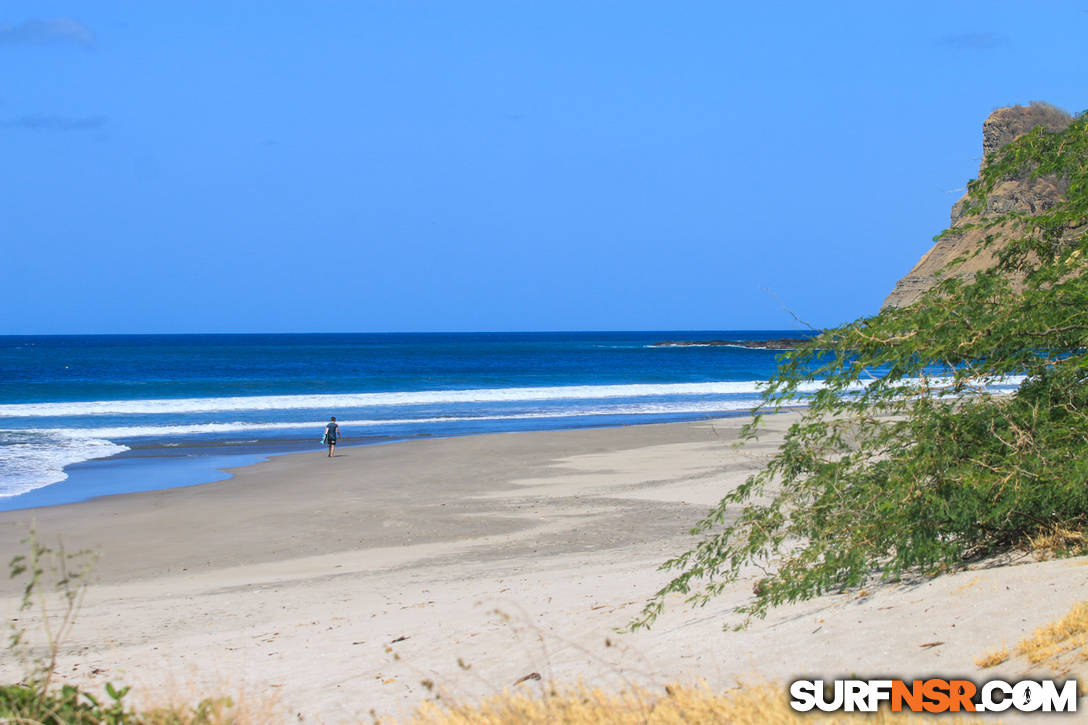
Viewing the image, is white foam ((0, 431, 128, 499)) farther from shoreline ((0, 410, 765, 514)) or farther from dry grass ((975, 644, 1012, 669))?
dry grass ((975, 644, 1012, 669))

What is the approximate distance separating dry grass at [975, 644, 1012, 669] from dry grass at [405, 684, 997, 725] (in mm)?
701

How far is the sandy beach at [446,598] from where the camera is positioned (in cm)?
556

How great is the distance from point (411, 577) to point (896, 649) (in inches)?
243

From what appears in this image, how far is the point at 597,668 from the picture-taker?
5914mm

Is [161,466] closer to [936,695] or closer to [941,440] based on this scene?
[941,440]

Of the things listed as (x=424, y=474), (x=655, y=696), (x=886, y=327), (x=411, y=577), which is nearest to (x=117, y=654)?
(x=411, y=577)

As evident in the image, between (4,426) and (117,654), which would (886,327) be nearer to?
(117,654)

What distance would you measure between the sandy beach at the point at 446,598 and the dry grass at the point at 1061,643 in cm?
12

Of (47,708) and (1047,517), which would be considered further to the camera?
(1047,517)

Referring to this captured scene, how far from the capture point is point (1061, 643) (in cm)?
466

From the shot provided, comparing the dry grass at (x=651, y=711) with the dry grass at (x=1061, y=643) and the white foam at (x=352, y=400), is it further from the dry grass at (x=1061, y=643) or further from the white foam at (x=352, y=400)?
the white foam at (x=352, y=400)

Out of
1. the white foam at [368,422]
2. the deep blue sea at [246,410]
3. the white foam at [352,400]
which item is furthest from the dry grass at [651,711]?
the white foam at [352,400]

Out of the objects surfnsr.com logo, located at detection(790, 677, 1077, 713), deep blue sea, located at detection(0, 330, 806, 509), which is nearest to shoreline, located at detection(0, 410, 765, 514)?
deep blue sea, located at detection(0, 330, 806, 509)

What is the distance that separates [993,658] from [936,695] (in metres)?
0.56
